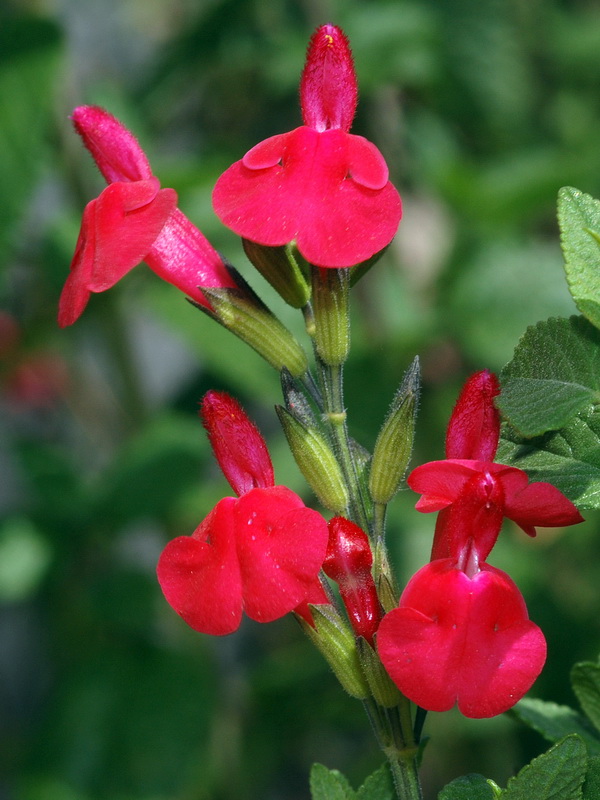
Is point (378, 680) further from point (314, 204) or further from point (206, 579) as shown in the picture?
point (314, 204)

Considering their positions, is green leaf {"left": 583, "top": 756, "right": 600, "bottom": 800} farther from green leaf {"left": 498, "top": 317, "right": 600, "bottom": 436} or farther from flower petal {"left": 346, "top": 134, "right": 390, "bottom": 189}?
flower petal {"left": 346, "top": 134, "right": 390, "bottom": 189}

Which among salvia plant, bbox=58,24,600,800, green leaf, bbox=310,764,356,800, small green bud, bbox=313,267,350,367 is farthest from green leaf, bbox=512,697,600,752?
small green bud, bbox=313,267,350,367

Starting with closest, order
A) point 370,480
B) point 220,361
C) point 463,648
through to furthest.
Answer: point 463,648, point 370,480, point 220,361

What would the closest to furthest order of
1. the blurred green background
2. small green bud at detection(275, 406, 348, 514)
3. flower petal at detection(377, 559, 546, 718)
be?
flower petal at detection(377, 559, 546, 718) < small green bud at detection(275, 406, 348, 514) < the blurred green background

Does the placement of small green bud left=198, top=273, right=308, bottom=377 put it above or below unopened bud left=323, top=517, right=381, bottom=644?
above

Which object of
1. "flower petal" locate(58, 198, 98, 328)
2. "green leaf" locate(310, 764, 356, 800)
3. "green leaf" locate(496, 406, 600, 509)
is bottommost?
"green leaf" locate(310, 764, 356, 800)

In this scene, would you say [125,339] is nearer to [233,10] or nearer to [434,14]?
[233,10]

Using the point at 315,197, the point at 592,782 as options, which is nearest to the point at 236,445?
the point at 315,197
